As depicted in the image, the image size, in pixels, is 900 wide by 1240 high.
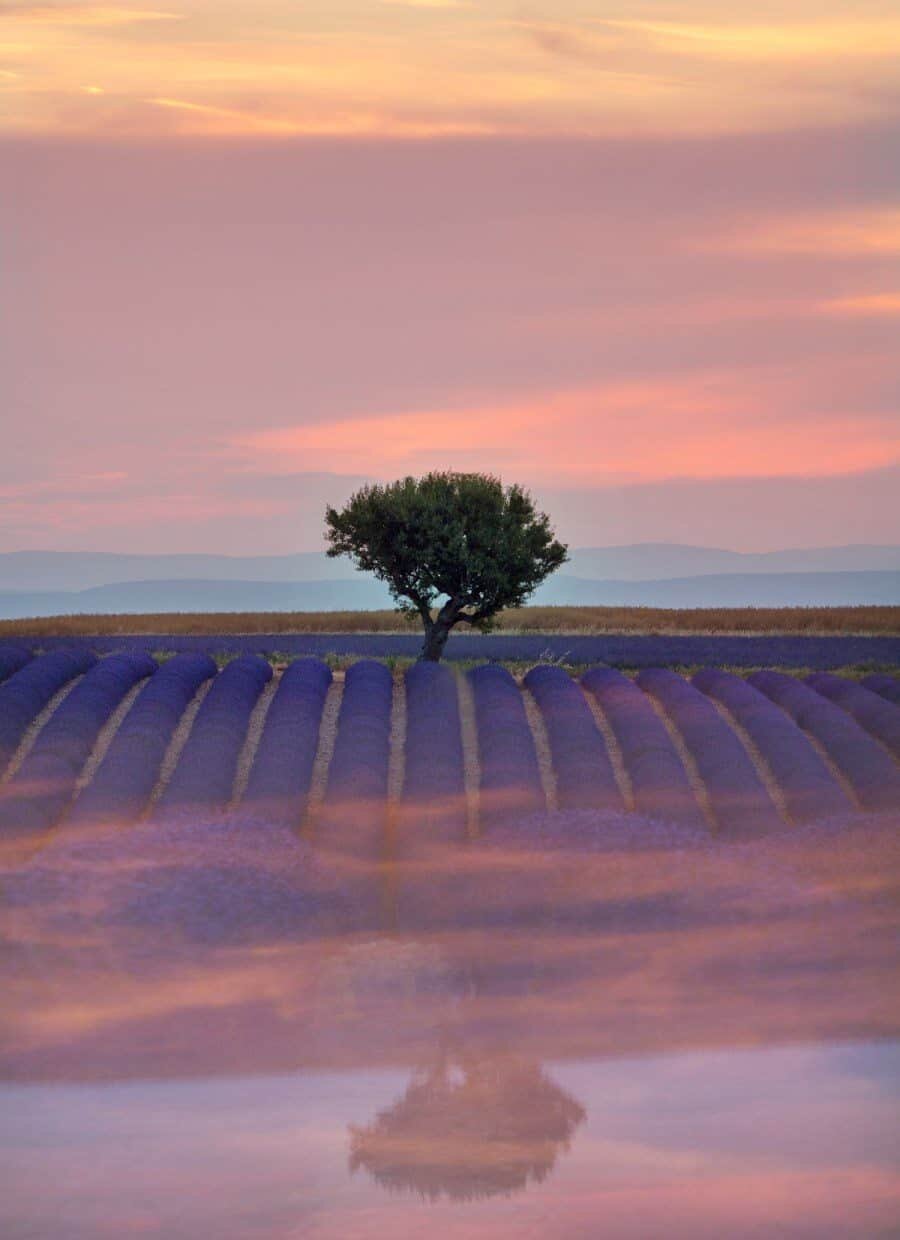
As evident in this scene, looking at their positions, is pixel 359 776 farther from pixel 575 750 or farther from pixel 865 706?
pixel 865 706

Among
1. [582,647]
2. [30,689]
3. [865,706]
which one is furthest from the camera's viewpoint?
[582,647]

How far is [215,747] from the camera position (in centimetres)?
2183

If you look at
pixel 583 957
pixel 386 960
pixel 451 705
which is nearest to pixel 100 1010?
pixel 386 960

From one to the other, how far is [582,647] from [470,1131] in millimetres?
24392

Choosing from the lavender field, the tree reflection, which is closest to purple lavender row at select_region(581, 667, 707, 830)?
the lavender field

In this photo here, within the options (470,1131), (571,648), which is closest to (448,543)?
(571,648)

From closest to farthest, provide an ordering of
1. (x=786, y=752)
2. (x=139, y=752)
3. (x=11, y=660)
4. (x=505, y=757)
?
1. (x=505, y=757)
2. (x=139, y=752)
3. (x=786, y=752)
4. (x=11, y=660)

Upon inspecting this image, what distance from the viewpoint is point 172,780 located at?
20797 mm

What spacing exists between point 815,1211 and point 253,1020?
Answer: 19.1 feet

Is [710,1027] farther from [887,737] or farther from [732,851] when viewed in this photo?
[887,737]

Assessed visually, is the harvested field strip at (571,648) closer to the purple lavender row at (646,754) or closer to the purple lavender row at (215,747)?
the purple lavender row at (215,747)

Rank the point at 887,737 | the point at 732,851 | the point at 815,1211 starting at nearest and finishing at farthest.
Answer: the point at 815,1211, the point at 732,851, the point at 887,737

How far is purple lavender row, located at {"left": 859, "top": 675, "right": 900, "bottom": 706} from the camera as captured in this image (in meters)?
26.7

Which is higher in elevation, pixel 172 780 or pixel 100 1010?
pixel 172 780
